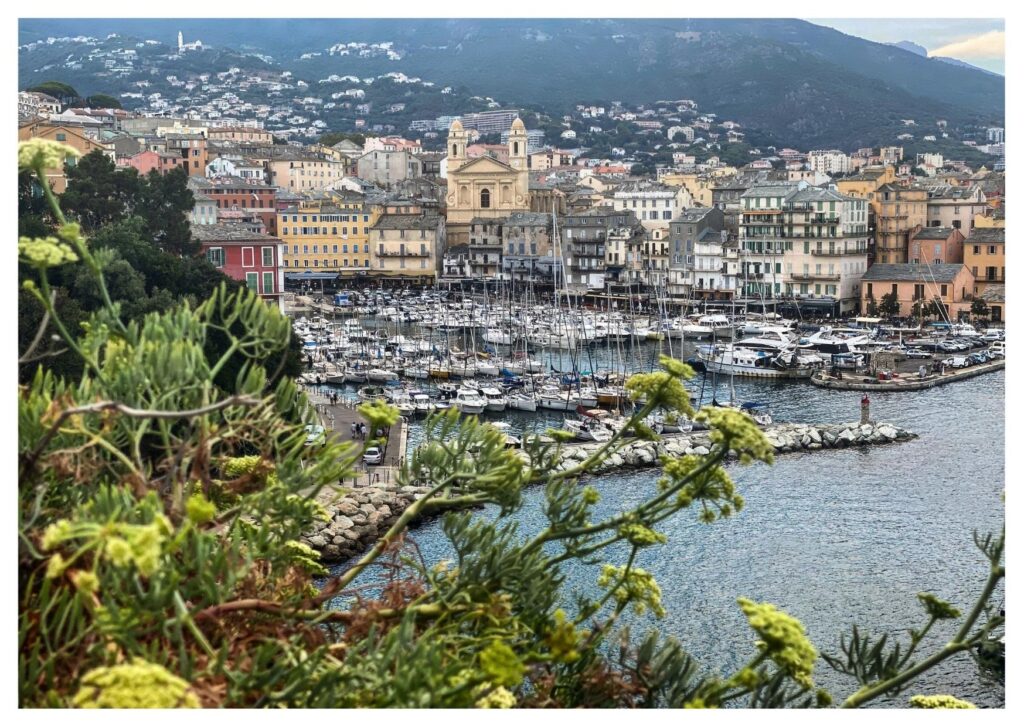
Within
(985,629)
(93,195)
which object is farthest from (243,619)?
(93,195)

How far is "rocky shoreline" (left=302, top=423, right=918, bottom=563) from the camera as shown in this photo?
28.5ft

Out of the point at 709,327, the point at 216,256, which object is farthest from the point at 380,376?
the point at 709,327

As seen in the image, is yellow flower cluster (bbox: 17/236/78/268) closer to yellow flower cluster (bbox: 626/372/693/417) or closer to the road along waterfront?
yellow flower cluster (bbox: 626/372/693/417)

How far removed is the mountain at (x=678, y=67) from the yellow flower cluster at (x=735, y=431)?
1885 inches

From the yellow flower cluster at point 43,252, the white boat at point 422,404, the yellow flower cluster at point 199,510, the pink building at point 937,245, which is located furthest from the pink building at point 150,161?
the yellow flower cluster at point 199,510

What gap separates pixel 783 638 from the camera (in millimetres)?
2441

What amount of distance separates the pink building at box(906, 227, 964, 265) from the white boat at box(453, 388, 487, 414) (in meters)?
10.7

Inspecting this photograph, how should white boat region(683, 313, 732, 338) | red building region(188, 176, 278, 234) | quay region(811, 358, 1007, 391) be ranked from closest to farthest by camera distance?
quay region(811, 358, 1007, 391) → white boat region(683, 313, 732, 338) → red building region(188, 176, 278, 234)

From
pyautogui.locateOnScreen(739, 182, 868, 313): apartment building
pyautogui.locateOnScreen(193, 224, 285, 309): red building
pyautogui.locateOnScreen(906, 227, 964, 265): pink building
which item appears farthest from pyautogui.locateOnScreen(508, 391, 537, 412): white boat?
pyautogui.locateOnScreen(906, 227, 964, 265): pink building

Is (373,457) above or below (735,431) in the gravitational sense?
below

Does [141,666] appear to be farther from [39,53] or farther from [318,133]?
[39,53]

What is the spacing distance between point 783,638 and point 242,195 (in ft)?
76.9

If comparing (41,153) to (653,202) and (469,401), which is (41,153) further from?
(653,202)

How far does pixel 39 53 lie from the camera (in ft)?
176
